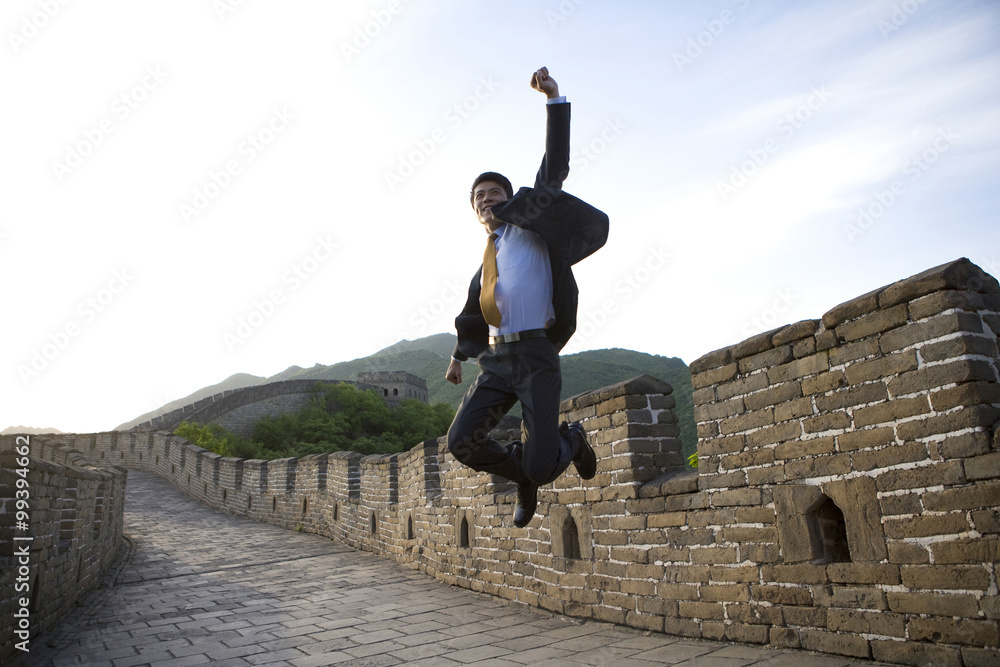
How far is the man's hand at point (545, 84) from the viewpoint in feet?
8.52

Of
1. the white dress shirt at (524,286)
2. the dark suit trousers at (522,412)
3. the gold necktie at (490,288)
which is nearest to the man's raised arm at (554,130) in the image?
the white dress shirt at (524,286)

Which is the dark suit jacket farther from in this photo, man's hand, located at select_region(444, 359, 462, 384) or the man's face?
man's hand, located at select_region(444, 359, 462, 384)

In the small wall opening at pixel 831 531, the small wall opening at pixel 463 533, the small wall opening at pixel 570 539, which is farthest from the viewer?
the small wall opening at pixel 463 533

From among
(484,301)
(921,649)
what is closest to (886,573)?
(921,649)

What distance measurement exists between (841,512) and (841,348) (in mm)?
764

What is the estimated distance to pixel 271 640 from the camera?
4.22m

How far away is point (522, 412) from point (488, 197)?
1.03 meters

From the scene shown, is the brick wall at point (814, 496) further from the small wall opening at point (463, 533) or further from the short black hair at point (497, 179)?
the short black hair at point (497, 179)

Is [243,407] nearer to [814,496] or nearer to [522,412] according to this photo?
[522,412]

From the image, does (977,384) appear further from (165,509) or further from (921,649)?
(165,509)

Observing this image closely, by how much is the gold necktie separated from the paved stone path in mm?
1799

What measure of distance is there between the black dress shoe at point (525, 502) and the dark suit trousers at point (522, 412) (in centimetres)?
10

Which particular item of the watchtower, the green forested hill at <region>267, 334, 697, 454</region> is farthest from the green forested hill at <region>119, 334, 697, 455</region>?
the watchtower

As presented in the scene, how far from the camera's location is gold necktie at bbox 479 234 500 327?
2795mm
